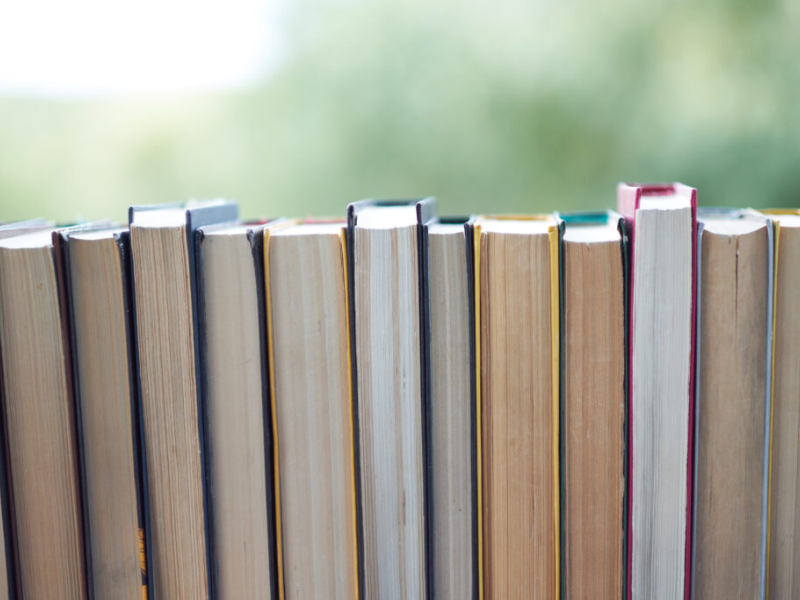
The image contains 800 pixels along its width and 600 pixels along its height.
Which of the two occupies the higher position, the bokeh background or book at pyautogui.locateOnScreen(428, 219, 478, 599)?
the bokeh background

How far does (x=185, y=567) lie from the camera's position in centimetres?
55

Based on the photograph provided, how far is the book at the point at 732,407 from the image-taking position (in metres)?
0.52

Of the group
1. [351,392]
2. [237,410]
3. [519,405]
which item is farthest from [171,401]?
[519,405]

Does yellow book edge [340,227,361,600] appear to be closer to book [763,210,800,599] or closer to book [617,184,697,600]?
book [617,184,697,600]

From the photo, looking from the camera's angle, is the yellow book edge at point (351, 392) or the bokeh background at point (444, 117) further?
the bokeh background at point (444, 117)

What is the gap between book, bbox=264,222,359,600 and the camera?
53 centimetres

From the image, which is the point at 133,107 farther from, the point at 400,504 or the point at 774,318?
the point at 774,318

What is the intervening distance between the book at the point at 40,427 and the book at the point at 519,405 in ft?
1.22

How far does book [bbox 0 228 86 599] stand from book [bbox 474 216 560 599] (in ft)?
1.22

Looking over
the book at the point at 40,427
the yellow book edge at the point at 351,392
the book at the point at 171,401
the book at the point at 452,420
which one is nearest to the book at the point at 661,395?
the book at the point at 452,420

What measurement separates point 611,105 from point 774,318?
0.72m

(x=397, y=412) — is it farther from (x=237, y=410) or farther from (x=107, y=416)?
(x=107, y=416)

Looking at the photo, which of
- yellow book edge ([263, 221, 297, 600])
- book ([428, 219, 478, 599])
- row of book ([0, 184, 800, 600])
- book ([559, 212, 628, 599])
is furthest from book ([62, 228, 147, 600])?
book ([559, 212, 628, 599])

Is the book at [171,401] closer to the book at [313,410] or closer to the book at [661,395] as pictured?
the book at [313,410]
